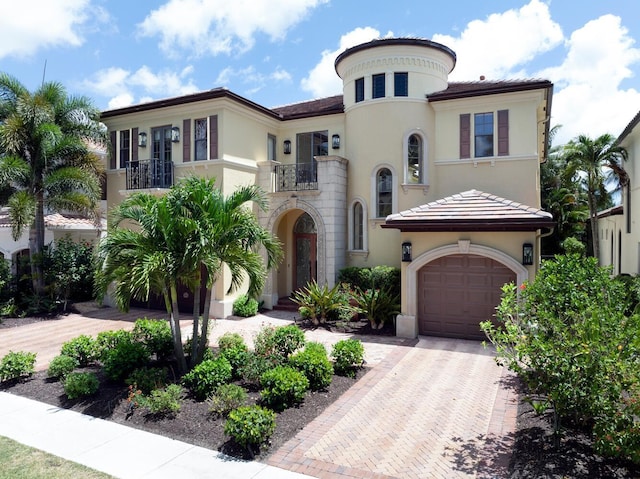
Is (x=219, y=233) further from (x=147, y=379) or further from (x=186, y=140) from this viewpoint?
(x=186, y=140)

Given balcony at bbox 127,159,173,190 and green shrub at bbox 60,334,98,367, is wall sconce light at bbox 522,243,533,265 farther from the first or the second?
balcony at bbox 127,159,173,190

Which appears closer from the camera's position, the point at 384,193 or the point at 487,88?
the point at 487,88

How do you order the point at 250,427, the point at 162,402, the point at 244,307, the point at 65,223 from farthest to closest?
the point at 65,223 < the point at 244,307 < the point at 162,402 < the point at 250,427

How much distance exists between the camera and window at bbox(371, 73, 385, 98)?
1742 cm

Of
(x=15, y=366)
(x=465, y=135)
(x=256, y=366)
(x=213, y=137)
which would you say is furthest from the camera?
(x=465, y=135)

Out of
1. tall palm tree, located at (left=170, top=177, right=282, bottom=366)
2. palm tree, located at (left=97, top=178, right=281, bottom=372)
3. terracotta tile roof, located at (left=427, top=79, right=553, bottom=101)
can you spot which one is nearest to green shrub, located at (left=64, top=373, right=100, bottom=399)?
palm tree, located at (left=97, top=178, right=281, bottom=372)

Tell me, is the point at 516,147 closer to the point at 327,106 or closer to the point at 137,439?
the point at 327,106

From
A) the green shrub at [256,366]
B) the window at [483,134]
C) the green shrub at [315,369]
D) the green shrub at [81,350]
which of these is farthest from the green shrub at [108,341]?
the window at [483,134]

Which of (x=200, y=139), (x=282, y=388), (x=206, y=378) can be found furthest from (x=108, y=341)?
(x=200, y=139)

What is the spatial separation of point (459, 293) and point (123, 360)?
927 centimetres

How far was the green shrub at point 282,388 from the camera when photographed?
300 inches

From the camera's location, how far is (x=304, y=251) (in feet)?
63.1

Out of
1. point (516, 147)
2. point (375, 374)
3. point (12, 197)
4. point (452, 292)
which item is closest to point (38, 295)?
point (12, 197)

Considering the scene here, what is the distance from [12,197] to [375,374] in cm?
1428
